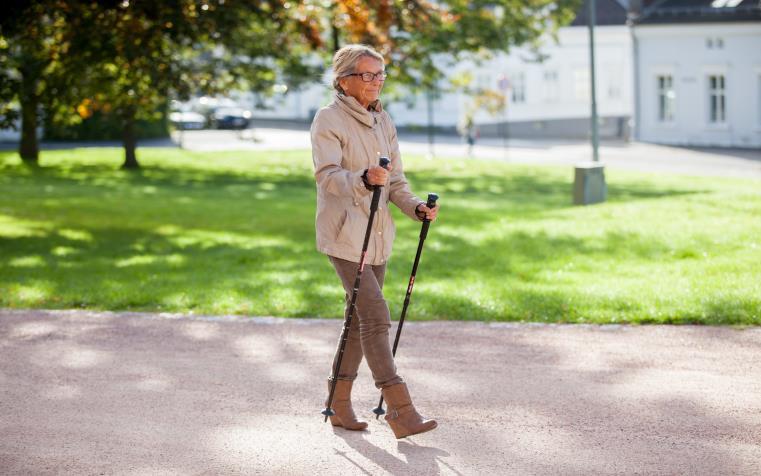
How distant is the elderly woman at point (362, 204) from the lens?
5.84 metres

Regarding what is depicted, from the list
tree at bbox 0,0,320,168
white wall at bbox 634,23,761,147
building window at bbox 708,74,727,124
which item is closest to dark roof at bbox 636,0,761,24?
white wall at bbox 634,23,761,147

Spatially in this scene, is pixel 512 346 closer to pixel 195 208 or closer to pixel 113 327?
pixel 113 327

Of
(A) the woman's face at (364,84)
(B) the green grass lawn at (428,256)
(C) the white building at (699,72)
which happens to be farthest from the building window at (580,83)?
(A) the woman's face at (364,84)

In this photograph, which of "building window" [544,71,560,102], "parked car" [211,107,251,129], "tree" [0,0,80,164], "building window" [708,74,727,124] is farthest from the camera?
"parked car" [211,107,251,129]

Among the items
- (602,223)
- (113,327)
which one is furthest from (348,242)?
(602,223)

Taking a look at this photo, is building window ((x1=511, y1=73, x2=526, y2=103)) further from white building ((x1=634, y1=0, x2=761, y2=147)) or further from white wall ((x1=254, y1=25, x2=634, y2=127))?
white building ((x1=634, y1=0, x2=761, y2=147))

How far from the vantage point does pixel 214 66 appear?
29.1m

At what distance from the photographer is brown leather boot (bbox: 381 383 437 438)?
5879 millimetres

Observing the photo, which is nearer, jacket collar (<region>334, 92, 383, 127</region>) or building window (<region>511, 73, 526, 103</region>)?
jacket collar (<region>334, 92, 383, 127</region>)

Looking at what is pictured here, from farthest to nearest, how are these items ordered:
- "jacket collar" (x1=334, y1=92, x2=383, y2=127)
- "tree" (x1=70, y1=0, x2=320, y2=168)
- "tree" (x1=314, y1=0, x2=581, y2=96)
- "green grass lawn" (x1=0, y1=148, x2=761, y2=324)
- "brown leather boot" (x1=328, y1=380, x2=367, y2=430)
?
"tree" (x1=314, y1=0, x2=581, y2=96) < "tree" (x1=70, y1=0, x2=320, y2=168) < "green grass lawn" (x1=0, y1=148, x2=761, y2=324) < "brown leather boot" (x1=328, y1=380, x2=367, y2=430) < "jacket collar" (x1=334, y1=92, x2=383, y2=127)

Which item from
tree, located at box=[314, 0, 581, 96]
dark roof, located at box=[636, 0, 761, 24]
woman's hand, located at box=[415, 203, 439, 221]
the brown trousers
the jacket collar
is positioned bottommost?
the brown trousers

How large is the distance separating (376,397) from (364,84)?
195cm

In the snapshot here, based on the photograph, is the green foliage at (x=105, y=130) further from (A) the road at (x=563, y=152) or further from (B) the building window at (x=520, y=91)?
(B) the building window at (x=520, y=91)

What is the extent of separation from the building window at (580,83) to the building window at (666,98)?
30.0 feet
